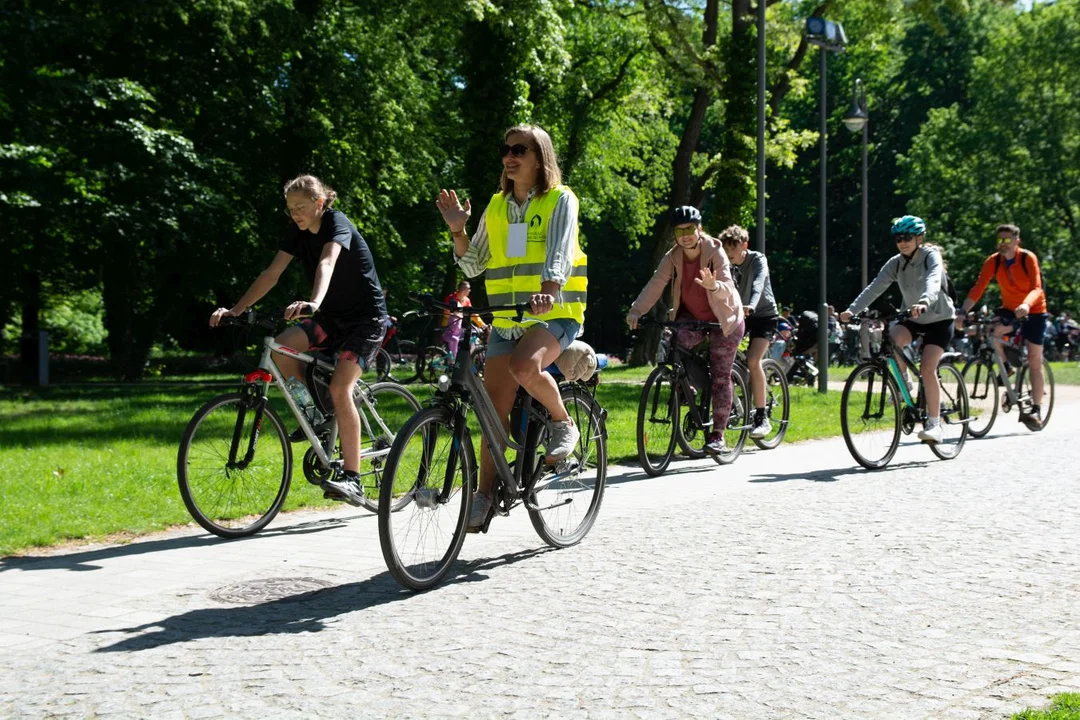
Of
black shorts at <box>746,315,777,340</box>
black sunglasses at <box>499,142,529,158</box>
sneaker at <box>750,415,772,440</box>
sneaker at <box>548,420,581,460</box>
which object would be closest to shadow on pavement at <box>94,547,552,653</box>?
sneaker at <box>548,420,581,460</box>

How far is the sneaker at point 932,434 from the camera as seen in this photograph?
35.4 feet

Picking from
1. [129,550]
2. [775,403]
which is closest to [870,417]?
[775,403]

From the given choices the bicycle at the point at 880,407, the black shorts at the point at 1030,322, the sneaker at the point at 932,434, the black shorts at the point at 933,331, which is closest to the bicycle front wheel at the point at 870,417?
the bicycle at the point at 880,407

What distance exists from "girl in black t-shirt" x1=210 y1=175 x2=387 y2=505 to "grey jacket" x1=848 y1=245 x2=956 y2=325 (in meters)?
5.01

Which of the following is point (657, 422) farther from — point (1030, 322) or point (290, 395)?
point (1030, 322)

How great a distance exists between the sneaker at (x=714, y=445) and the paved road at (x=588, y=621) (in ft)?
7.30

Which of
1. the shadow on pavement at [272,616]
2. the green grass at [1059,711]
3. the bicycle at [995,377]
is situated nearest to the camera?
the green grass at [1059,711]

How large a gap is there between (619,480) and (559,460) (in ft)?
11.3

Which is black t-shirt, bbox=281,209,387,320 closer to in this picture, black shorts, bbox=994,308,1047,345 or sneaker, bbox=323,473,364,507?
sneaker, bbox=323,473,364,507

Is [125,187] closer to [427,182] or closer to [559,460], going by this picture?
[427,182]

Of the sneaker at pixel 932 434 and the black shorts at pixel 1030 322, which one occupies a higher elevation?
the black shorts at pixel 1030 322

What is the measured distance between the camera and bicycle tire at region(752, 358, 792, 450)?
1180cm

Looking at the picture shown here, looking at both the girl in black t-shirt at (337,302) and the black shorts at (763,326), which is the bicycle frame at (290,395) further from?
the black shorts at (763,326)

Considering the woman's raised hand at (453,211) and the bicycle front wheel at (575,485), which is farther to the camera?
the bicycle front wheel at (575,485)
